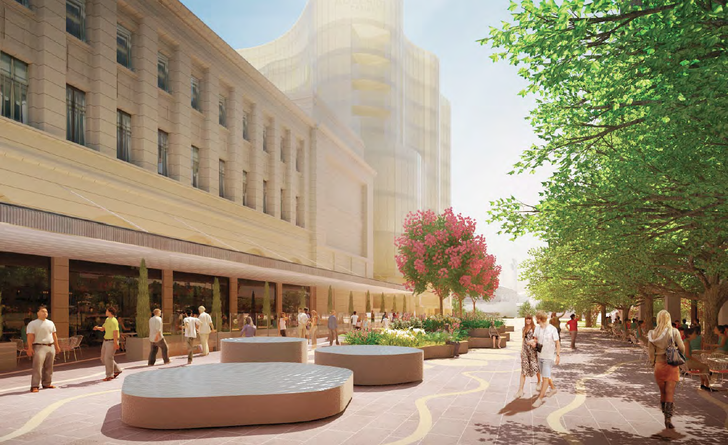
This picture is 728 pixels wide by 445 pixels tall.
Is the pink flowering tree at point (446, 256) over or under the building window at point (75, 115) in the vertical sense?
under

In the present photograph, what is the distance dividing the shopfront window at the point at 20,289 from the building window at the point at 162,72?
10.7 metres

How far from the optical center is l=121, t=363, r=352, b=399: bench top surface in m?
8.82

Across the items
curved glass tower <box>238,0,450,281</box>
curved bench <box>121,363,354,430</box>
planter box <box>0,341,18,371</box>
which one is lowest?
planter box <box>0,341,18,371</box>

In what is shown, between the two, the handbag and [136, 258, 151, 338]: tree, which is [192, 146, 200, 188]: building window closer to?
[136, 258, 151, 338]: tree

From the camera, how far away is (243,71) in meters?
35.3

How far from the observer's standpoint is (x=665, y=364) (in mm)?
8906

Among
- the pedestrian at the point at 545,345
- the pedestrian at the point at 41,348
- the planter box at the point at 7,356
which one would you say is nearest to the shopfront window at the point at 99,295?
the planter box at the point at 7,356

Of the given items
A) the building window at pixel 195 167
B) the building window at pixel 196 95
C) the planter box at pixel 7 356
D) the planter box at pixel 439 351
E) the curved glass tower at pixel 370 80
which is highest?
the curved glass tower at pixel 370 80

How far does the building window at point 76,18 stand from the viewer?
2217cm

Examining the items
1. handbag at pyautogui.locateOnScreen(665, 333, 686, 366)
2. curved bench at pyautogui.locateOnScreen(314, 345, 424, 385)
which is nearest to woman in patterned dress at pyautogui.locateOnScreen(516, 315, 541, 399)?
curved bench at pyautogui.locateOnScreen(314, 345, 424, 385)

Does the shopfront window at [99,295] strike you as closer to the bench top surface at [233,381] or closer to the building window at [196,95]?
the building window at [196,95]

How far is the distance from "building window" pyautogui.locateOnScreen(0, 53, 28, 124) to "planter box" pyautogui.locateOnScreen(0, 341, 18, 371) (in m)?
7.82

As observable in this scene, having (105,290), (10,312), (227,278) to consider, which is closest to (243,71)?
(227,278)

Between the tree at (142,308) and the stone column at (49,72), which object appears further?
the stone column at (49,72)
